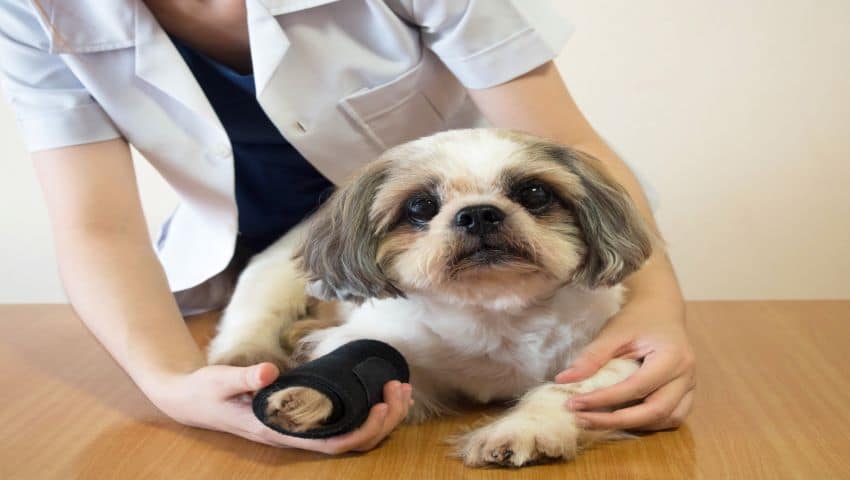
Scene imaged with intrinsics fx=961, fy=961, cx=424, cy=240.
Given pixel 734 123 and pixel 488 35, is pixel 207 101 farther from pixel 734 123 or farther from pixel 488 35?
pixel 734 123

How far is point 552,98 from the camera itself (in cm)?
158

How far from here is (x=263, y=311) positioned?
1.69m

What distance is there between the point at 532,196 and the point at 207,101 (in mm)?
658

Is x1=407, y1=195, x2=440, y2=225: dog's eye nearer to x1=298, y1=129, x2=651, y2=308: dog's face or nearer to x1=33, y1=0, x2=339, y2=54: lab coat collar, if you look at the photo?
x1=298, y1=129, x2=651, y2=308: dog's face

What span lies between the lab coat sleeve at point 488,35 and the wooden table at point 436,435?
57cm

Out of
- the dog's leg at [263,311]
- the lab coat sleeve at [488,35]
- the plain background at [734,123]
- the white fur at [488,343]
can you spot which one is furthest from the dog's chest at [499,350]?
the plain background at [734,123]

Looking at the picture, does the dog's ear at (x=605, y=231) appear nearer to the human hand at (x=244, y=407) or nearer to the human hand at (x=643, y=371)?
the human hand at (x=643, y=371)

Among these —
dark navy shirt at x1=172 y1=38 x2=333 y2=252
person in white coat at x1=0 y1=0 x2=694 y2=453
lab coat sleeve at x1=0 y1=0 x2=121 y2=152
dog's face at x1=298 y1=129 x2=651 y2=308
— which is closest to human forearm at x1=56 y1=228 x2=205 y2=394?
person in white coat at x1=0 y1=0 x2=694 y2=453

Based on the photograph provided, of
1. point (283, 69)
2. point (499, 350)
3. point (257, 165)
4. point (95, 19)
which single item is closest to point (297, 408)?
point (499, 350)

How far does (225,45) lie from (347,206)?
59 cm

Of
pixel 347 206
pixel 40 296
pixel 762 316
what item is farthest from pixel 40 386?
pixel 40 296

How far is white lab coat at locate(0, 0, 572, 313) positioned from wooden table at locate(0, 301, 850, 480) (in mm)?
428

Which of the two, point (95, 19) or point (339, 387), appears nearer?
point (339, 387)

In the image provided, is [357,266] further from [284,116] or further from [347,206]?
[284,116]
